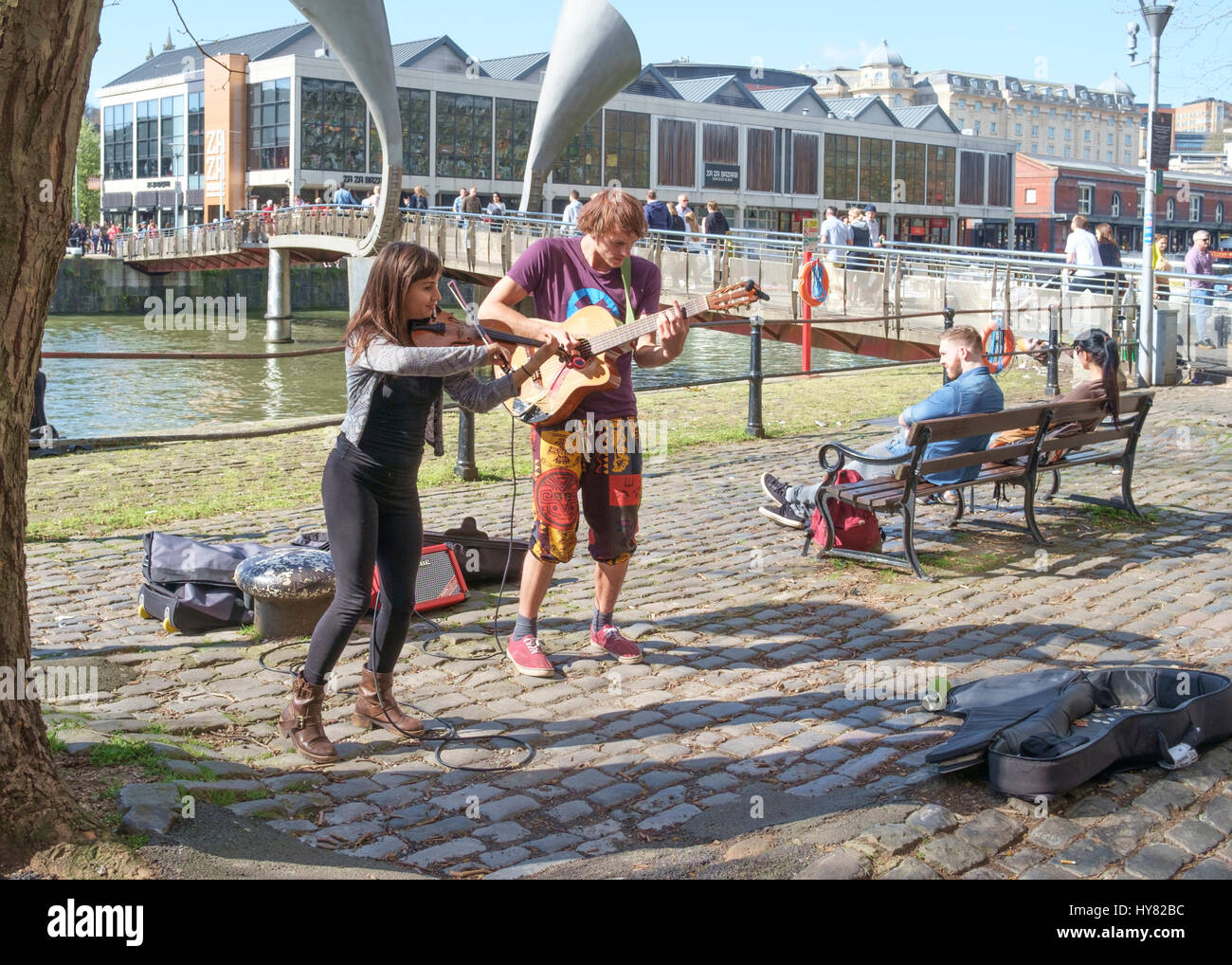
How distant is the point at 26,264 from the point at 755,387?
947 cm

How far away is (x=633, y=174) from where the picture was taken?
76000 millimetres

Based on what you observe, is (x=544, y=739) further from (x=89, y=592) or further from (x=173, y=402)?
(x=173, y=402)

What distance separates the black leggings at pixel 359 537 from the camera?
14.6 ft

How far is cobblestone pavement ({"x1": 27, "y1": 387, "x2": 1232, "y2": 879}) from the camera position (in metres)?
3.80

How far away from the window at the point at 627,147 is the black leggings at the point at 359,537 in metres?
70.5

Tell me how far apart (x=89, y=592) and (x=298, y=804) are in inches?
133

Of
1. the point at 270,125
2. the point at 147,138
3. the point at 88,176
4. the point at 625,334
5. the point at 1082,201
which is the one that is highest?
the point at 1082,201

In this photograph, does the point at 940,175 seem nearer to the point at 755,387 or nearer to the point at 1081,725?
the point at 755,387

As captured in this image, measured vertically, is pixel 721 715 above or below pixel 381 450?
below

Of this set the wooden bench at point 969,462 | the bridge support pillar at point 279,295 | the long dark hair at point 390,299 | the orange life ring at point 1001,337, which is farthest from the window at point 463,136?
the long dark hair at point 390,299

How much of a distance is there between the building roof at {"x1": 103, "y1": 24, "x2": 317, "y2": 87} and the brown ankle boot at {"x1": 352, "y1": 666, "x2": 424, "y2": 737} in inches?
2390

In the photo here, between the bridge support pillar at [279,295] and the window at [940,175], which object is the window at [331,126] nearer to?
the bridge support pillar at [279,295]

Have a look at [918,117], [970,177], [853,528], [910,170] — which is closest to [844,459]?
[853,528]

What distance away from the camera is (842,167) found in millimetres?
86125
